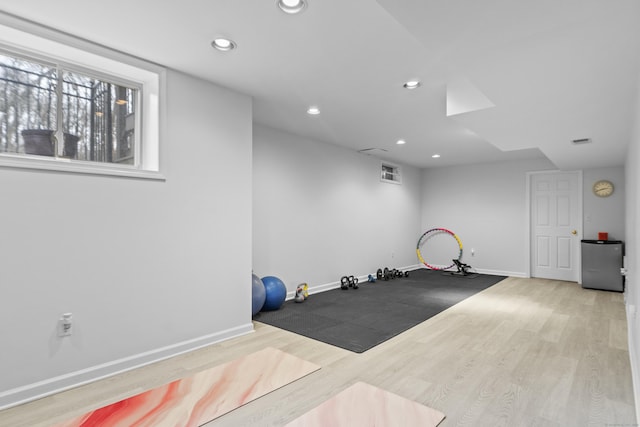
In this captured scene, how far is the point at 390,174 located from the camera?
729 cm

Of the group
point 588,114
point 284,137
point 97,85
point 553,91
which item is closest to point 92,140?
point 97,85

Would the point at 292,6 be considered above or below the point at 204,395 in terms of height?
above

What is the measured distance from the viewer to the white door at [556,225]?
6.40m

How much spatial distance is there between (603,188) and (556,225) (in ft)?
3.25

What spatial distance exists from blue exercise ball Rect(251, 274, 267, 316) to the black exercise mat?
15 cm

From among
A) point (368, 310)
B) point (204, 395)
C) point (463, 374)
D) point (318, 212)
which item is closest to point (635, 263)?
point (463, 374)

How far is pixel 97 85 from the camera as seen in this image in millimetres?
2721

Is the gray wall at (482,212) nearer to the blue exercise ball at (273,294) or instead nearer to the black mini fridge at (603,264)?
the black mini fridge at (603,264)

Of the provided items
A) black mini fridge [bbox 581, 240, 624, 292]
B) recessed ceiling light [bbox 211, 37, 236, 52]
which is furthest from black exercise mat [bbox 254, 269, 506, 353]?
recessed ceiling light [bbox 211, 37, 236, 52]

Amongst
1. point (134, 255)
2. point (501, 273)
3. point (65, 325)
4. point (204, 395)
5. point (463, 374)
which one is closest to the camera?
point (204, 395)

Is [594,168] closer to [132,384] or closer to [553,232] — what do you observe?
[553,232]

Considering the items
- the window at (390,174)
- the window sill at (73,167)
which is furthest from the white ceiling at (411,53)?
the window at (390,174)

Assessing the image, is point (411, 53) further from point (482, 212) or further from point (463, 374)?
point (482, 212)

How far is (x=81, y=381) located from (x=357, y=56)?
3.15m
